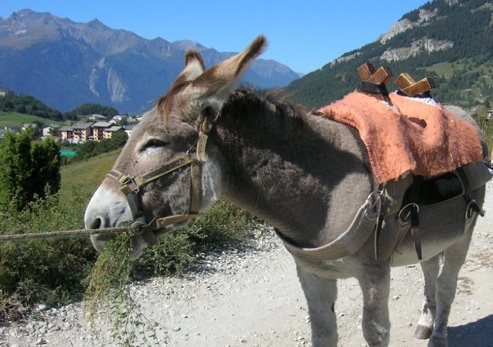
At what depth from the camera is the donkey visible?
6.88 feet

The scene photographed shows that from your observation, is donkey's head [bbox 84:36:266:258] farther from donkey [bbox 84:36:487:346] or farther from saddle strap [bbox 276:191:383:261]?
saddle strap [bbox 276:191:383:261]

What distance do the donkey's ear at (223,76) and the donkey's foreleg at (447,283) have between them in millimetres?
2650

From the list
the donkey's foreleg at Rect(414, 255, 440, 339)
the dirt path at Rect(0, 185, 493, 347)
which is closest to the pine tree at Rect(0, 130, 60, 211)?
the dirt path at Rect(0, 185, 493, 347)

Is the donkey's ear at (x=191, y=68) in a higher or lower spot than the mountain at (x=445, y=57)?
lower

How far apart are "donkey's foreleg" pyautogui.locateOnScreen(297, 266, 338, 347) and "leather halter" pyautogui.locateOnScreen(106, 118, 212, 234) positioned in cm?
123

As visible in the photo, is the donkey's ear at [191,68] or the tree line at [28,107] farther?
the tree line at [28,107]

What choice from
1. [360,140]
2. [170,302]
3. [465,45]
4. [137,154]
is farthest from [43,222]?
[465,45]

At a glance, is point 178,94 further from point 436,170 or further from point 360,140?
point 436,170

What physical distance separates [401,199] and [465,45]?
19750cm

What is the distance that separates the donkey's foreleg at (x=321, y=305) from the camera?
119 inches

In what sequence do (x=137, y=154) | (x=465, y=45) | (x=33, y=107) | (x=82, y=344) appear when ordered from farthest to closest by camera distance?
(x=465, y=45)
(x=33, y=107)
(x=82, y=344)
(x=137, y=154)

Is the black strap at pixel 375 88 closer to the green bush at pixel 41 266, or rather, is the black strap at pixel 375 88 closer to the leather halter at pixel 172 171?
the leather halter at pixel 172 171

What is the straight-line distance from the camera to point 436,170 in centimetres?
271

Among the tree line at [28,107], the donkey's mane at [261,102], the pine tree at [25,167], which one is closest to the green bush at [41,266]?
the donkey's mane at [261,102]
